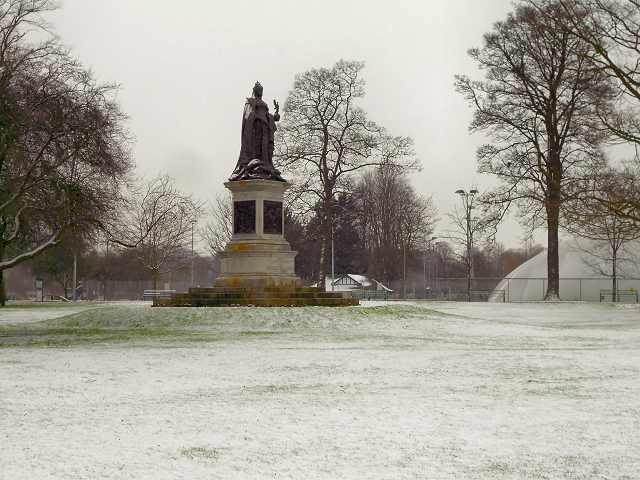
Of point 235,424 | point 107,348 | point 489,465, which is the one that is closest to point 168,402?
point 235,424

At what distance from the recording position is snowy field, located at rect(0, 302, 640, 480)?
5.34 m

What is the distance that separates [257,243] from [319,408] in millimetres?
17726

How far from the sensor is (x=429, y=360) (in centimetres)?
1161

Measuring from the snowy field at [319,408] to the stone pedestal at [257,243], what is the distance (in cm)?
926

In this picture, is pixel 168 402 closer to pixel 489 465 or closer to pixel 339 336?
pixel 489 465

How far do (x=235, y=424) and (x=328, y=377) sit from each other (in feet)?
10.2

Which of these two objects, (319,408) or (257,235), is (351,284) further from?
(319,408)

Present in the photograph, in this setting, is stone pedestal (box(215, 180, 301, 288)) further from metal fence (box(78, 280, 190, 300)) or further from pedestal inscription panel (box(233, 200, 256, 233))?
metal fence (box(78, 280, 190, 300))

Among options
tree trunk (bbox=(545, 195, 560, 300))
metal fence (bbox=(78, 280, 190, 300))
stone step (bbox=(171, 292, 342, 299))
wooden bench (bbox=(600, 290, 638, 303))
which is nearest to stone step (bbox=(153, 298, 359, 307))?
stone step (bbox=(171, 292, 342, 299))

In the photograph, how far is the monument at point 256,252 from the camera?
934 inches

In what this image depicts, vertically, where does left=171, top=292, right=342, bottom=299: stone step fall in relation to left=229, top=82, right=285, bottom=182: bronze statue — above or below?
below

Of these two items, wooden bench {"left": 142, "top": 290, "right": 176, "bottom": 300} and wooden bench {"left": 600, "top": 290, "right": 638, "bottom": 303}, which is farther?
wooden bench {"left": 142, "top": 290, "right": 176, "bottom": 300}

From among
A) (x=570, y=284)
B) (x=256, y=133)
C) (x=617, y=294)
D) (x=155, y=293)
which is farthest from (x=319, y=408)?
(x=570, y=284)

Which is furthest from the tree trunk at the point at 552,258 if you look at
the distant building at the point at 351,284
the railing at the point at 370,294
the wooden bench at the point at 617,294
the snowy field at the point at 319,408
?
the distant building at the point at 351,284
